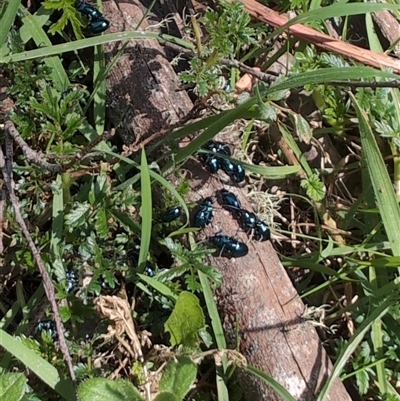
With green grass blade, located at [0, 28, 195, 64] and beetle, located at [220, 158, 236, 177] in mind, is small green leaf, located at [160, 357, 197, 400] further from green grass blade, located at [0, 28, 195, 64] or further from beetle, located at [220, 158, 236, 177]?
green grass blade, located at [0, 28, 195, 64]

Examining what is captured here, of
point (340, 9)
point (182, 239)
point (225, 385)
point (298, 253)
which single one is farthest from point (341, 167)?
point (225, 385)

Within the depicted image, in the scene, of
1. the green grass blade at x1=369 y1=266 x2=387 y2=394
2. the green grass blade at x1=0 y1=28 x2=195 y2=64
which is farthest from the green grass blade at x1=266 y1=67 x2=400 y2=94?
the green grass blade at x1=369 y1=266 x2=387 y2=394

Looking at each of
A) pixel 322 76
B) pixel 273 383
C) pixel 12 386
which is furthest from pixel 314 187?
pixel 12 386

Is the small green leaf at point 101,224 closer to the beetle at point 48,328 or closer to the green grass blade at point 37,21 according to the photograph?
the beetle at point 48,328

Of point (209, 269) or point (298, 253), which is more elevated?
point (209, 269)

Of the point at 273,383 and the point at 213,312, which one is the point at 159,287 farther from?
the point at 273,383

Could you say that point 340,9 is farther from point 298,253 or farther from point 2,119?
point 2,119
